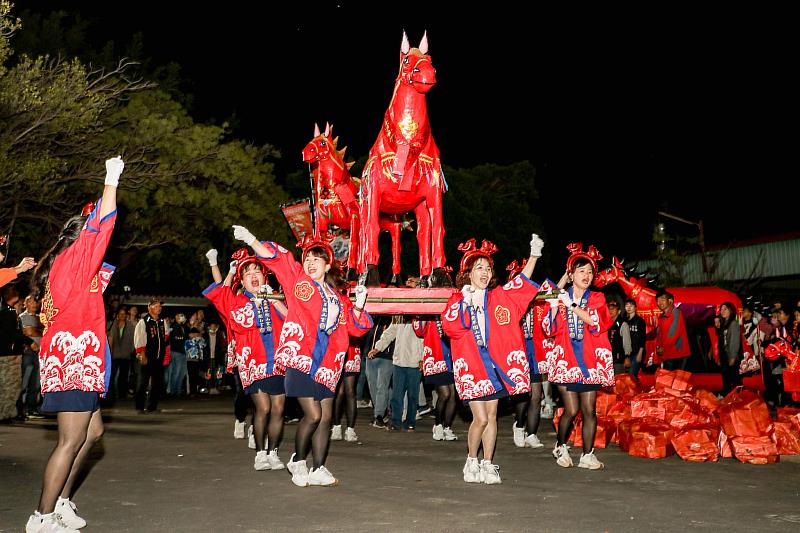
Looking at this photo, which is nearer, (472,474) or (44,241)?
(472,474)

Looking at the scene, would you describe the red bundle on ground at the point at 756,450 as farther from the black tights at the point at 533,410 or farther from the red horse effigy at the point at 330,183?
the red horse effigy at the point at 330,183

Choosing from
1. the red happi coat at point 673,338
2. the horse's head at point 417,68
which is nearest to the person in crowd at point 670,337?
the red happi coat at point 673,338

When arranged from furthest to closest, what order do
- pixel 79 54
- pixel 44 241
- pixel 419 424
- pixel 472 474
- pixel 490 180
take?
pixel 490 180 → pixel 79 54 → pixel 44 241 → pixel 419 424 → pixel 472 474

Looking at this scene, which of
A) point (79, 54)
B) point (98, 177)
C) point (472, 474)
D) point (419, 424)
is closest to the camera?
point (472, 474)

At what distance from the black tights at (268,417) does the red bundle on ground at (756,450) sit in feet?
14.5

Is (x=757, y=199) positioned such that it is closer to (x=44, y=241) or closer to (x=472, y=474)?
(x=44, y=241)

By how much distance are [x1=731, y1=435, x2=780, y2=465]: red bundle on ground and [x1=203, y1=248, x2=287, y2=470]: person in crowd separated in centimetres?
440

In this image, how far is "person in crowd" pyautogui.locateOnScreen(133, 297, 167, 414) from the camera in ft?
49.0

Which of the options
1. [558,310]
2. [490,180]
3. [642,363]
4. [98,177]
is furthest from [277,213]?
[558,310]

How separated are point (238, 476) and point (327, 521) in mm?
2164

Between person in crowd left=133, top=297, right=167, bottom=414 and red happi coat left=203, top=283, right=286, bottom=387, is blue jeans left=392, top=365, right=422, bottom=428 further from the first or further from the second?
person in crowd left=133, top=297, right=167, bottom=414

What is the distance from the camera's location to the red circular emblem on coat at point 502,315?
7.65m

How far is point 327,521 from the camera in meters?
5.88

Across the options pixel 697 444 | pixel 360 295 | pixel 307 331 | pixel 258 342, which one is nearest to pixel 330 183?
pixel 258 342
